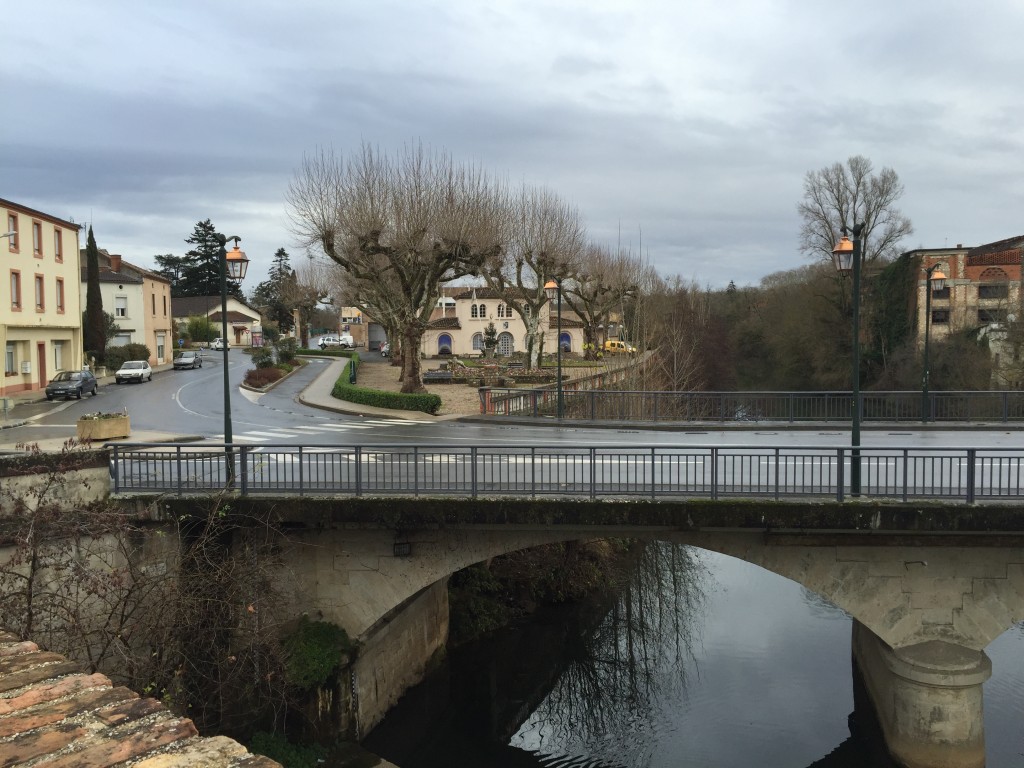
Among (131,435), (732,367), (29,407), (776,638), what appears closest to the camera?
(776,638)

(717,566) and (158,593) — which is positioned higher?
(158,593)

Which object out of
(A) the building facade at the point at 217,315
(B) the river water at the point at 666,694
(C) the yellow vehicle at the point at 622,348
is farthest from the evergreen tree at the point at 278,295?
(B) the river water at the point at 666,694

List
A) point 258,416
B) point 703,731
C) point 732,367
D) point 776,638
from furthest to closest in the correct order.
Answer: point 732,367, point 258,416, point 776,638, point 703,731

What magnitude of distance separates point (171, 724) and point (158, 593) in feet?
30.9

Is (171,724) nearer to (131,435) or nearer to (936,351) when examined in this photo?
(131,435)

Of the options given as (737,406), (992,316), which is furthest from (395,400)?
(992,316)

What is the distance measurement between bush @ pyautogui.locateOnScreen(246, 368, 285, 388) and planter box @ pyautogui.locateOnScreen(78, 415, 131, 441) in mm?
21403

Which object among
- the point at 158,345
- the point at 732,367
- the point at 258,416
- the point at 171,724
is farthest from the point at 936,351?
the point at 158,345

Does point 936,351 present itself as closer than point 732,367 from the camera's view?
Yes

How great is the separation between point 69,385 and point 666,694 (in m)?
31.5

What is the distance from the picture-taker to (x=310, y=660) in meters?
13.3

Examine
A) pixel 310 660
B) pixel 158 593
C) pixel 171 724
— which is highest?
pixel 171 724

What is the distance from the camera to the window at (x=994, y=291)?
161 feet

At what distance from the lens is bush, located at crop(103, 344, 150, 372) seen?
168 feet
